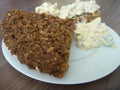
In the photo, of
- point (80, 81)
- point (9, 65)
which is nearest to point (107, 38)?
point (80, 81)

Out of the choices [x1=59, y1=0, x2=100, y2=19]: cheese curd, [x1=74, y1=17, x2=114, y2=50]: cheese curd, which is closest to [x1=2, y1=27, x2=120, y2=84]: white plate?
[x1=74, y1=17, x2=114, y2=50]: cheese curd

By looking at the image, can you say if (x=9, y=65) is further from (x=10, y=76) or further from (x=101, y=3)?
(x=101, y=3)

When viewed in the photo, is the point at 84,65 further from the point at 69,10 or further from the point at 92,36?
the point at 69,10

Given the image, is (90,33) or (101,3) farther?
(101,3)

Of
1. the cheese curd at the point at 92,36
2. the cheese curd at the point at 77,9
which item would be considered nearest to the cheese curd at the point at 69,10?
the cheese curd at the point at 77,9

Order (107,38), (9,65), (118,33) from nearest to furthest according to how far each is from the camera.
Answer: (9,65)
(107,38)
(118,33)

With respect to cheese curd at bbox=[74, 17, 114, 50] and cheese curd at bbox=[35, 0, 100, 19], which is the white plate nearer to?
cheese curd at bbox=[74, 17, 114, 50]
